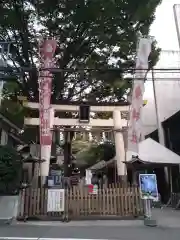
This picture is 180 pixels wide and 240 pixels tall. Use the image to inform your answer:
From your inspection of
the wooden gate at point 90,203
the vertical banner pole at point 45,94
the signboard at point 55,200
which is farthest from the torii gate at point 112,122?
the signboard at point 55,200

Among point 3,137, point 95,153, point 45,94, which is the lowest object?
point 3,137

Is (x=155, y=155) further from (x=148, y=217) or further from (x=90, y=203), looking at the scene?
(x=90, y=203)

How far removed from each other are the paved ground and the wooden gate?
78cm

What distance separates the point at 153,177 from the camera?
40.2 ft

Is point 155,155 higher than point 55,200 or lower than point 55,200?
higher

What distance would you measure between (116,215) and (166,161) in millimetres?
6239

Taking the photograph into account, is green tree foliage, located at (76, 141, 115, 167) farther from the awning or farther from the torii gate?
the awning

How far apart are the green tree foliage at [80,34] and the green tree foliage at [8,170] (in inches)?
235

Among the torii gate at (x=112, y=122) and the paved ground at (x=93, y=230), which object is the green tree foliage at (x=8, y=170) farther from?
the torii gate at (x=112, y=122)

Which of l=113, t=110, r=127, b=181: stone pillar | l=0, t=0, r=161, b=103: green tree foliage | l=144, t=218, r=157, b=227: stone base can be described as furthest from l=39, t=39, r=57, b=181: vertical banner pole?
l=144, t=218, r=157, b=227: stone base

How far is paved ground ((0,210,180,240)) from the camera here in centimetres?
926

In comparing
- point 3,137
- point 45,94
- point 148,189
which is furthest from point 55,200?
point 3,137

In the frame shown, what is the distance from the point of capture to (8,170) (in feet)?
41.4

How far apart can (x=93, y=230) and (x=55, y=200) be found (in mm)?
2795
